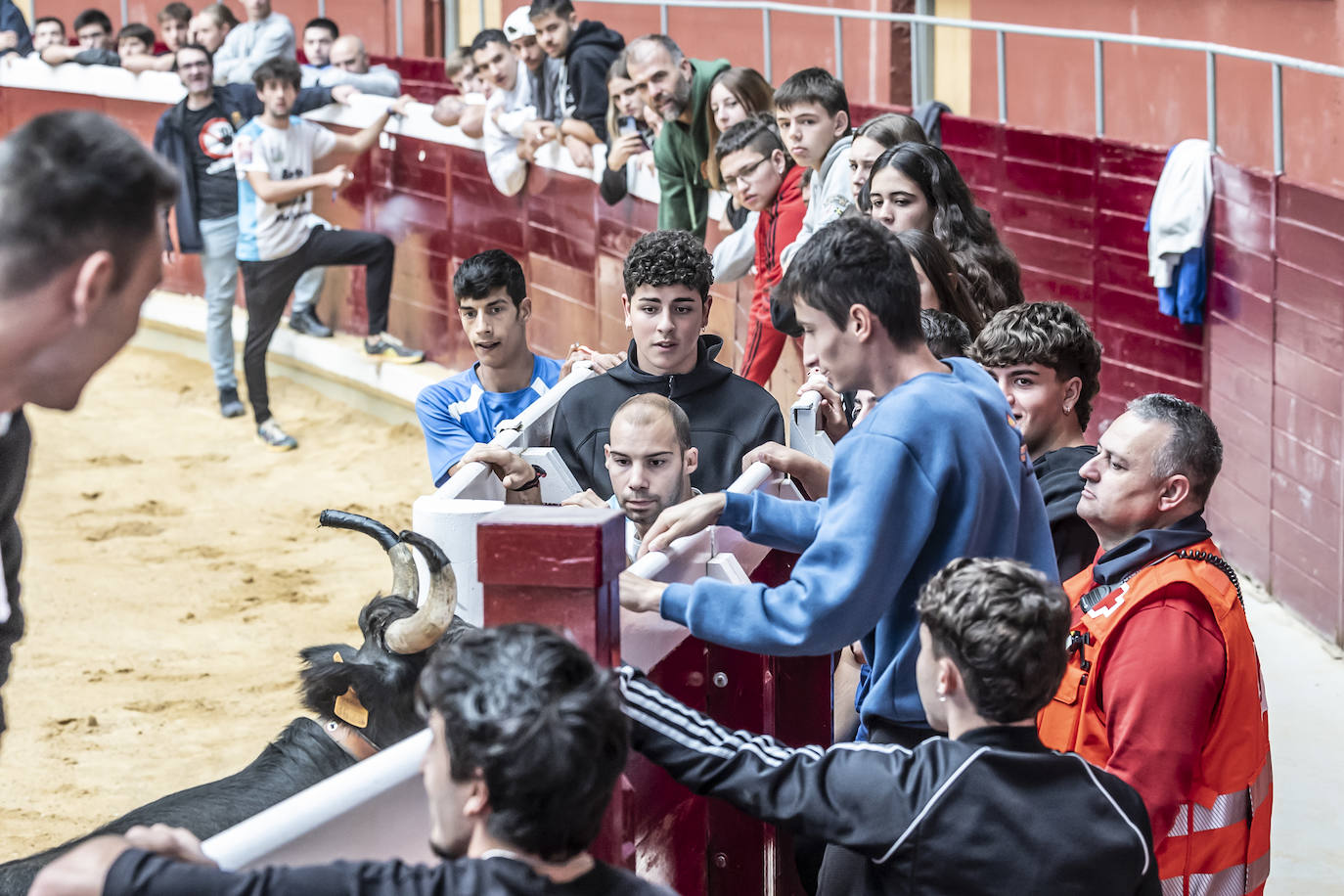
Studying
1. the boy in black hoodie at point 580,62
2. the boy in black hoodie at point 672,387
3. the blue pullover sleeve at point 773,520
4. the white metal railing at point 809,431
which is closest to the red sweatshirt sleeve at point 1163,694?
the blue pullover sleeve at point 773,520

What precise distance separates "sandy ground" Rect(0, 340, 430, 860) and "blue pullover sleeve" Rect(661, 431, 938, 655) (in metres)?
3.18

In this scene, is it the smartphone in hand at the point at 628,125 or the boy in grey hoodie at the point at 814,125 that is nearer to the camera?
the boy in grey hoodie at the point at 814,125

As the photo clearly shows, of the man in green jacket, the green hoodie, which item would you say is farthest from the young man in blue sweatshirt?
the green hoodie

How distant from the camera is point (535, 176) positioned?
952 centimetres

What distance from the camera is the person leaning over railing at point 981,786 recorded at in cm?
228

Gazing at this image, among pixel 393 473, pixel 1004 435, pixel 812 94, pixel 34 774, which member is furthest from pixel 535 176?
pixel 1004 435

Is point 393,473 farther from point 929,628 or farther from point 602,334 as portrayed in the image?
point 929,628

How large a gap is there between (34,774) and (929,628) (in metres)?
4.14

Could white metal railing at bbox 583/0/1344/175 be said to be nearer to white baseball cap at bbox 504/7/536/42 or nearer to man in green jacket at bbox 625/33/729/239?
white baseball cap at bbox 504/7/536/42

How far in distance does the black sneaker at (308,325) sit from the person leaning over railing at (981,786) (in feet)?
30.6

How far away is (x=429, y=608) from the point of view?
2.89 metres

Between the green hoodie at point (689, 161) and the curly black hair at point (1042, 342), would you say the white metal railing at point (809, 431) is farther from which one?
the green hoodie at point (689, 161)

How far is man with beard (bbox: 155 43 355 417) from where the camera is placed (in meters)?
10.4

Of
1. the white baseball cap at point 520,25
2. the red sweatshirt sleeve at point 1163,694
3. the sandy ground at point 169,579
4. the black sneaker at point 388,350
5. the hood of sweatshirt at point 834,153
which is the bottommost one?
the sandy ground at point 169,579
